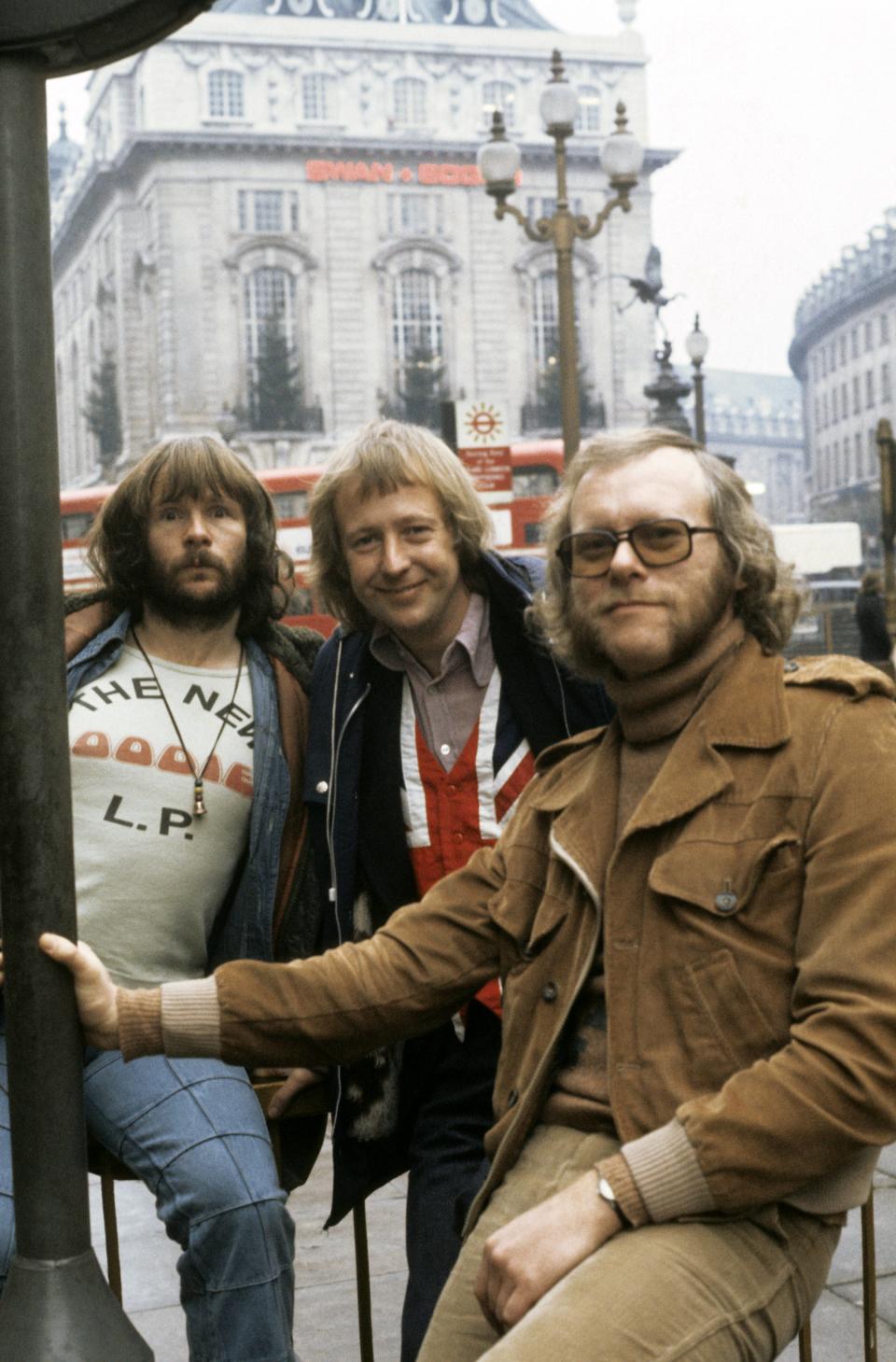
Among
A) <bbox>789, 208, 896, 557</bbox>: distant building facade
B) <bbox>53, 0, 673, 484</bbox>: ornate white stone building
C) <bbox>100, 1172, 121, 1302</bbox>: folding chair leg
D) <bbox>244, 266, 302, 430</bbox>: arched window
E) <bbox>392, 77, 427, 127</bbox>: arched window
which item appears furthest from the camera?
<bbox>789, 208, 896, 557</bbox>: distant building facade

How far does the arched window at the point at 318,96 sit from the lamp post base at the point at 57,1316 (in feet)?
232

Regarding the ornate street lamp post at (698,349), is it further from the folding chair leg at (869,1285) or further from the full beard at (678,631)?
the full beard at (678,631)

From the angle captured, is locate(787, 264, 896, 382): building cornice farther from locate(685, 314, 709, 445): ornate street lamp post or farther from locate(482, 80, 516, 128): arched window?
locate(685, 314, 709, 445): ornate street lamp post

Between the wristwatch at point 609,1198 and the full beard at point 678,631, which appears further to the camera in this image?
the full beard at point 678,631

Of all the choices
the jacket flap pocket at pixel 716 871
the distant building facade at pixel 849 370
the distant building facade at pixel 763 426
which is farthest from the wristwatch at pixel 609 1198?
the distant building facade at pixel 763 426

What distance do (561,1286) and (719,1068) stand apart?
31 cm

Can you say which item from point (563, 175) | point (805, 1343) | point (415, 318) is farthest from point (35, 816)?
point (415, 318)

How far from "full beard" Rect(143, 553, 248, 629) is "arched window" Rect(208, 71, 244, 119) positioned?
66.9 metres

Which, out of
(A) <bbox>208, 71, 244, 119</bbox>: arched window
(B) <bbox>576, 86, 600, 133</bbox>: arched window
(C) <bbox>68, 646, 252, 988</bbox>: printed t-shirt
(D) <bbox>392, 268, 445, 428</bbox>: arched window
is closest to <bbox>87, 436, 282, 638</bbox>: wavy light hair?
(C) <bbox>68, 646, 252, 988</bbox>: printed t-shirt

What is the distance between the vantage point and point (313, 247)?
63.1 metres

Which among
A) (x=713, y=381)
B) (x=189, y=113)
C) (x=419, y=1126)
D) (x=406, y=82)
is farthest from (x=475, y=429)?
(x=713, y=381)

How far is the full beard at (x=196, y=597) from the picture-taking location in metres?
3.10

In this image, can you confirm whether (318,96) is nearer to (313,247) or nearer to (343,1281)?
(313,247)

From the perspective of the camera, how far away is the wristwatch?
1.94 meters
